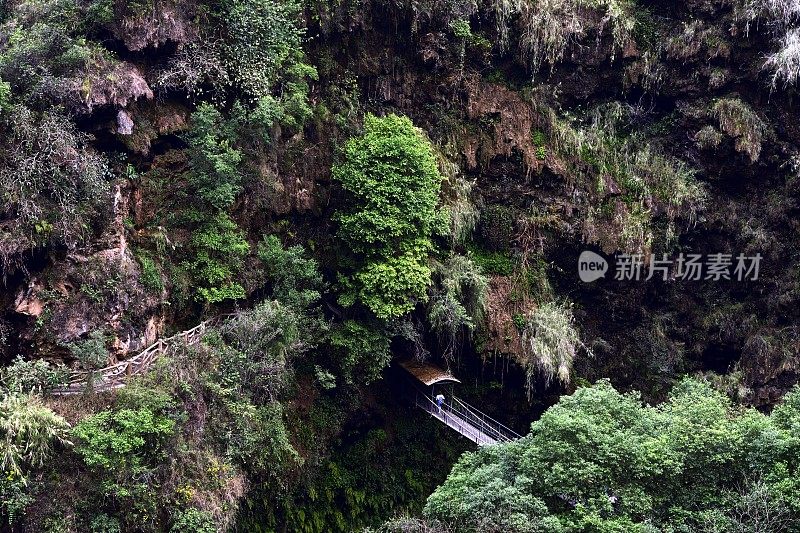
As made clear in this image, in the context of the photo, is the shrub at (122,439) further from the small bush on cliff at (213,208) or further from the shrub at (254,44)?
the shrub at (254,44)

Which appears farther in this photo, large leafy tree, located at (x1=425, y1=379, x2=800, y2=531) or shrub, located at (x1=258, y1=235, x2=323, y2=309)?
shrub, located at (x1=258, y1=235, x2=323, y2=309)

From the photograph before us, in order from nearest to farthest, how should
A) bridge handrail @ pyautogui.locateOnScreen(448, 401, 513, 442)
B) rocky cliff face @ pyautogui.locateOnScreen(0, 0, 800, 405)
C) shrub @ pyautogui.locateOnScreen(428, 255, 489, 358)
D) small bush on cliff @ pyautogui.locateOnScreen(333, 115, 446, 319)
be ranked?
small bush on cliff @ pyautogui.locateOnScreen(333, 115, 446, 319) → shrub @ pyautogui.locateOnScreen(428, 255, 489, 358) → bridge handrail @ pyautogui.locateOnScreen(448, 401, 513, 442) → rocky cliff face @ pyautogui.locateOnScreen(0, 0, 800, 405)

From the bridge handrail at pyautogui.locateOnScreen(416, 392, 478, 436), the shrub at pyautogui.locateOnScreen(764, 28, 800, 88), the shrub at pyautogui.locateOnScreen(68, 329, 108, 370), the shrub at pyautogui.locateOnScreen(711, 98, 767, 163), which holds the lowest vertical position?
the bridge handrail at pyautogui.locateOnScreen(416, 392, 478, 436)

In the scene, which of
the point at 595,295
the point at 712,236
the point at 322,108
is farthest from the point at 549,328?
the point at 322,108

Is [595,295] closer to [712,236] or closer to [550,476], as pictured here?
[712,236]

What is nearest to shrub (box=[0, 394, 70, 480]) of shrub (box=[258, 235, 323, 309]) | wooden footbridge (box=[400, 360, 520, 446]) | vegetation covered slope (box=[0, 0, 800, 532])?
vegetation covered slope (box=[0, 0, 800, 532])

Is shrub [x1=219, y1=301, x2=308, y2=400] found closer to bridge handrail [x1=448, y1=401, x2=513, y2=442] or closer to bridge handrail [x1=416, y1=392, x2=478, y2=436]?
bridge handrail [x1=416, y1=392, x2=478, y2=436]

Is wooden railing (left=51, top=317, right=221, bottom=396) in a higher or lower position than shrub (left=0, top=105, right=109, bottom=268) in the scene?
lower

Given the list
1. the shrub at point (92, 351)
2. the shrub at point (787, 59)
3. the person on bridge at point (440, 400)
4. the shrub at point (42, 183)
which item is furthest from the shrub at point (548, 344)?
the shrub at point (42, 183)
